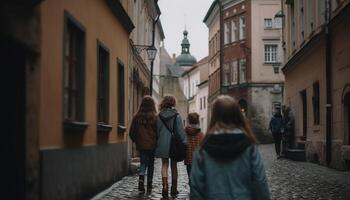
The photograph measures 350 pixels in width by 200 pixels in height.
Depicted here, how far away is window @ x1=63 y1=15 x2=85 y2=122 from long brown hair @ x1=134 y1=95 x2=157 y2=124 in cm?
144

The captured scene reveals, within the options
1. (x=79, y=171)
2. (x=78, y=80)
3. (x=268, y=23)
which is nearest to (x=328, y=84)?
(x=78, y=80)

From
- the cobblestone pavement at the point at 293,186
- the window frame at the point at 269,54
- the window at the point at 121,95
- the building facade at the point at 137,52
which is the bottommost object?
the cobblestone pavement at the point at 293,186

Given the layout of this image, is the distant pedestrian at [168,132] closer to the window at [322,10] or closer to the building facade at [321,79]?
the building facade at [321,79]

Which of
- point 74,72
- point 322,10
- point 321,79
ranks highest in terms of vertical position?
point 322,10

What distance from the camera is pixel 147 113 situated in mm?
11984

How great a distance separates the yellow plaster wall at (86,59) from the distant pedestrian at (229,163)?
12.1 feet

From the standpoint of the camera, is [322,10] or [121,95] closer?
[121,95]

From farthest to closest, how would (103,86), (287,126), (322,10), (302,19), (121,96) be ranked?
→ (302,19)
(287,126)
(322,10)
(121,96)
(103,86)

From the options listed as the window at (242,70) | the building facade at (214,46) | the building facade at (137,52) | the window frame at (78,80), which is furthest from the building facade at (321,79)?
the building facade at (214,46)

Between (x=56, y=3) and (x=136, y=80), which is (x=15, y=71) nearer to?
(x=56, y=3)

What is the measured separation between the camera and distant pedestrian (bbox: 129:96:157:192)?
11875 millimetres

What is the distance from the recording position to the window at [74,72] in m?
10.1

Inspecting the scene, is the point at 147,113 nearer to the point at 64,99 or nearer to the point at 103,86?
the point at 103,86

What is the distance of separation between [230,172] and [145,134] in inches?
281
